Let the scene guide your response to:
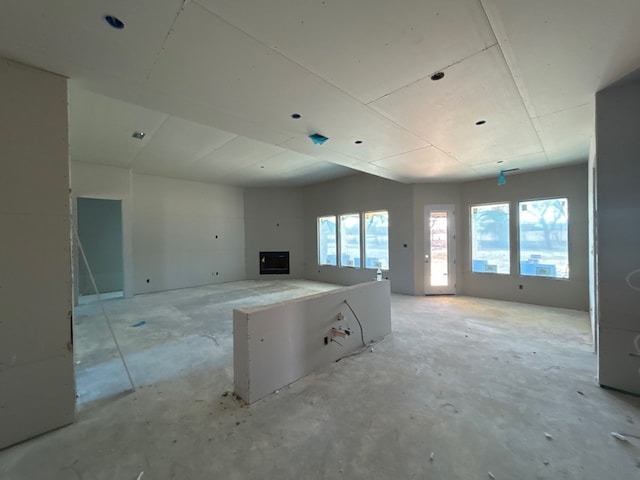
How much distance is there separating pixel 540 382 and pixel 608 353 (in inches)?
23.9

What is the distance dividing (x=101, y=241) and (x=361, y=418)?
835 centimetres

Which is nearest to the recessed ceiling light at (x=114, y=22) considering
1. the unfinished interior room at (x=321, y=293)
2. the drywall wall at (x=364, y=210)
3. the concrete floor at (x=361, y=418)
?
the unfinished interior room at (x=321, y=293)

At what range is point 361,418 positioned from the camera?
6.66ft

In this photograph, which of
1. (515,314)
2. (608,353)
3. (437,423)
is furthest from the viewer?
(515,314)

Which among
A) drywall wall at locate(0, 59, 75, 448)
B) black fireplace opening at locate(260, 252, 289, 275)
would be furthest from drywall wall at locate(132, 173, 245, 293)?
drywall wall at locate(0, 59, 75, 448)

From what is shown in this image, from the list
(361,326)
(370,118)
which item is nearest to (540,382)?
(361,326)

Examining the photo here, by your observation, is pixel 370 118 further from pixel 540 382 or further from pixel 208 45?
pixel 540 382

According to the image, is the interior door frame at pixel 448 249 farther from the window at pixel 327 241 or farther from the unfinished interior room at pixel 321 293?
the window at pixel 327 241

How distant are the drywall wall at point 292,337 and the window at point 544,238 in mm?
4039

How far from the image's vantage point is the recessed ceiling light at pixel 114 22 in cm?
150

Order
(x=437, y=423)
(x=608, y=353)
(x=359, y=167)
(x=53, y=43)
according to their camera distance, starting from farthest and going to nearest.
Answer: (x=359, y=167), (x=608, y=353), (x=437, y=423), (x=53, y=43)

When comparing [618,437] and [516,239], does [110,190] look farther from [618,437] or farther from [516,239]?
[516,239]

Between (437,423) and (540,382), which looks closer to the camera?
(437,423)

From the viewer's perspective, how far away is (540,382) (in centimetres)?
251
